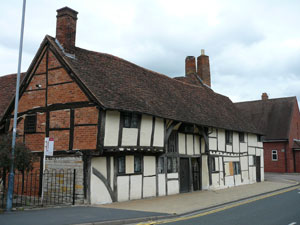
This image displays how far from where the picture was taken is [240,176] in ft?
76.5

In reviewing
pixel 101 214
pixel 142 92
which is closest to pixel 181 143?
pixel 142 92

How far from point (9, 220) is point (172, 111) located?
9718 mm

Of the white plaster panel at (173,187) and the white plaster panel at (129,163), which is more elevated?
the white plaster panel at (129,163)

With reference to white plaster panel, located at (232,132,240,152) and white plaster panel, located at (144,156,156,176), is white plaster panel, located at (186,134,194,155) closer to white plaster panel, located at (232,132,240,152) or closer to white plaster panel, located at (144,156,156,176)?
white plaster panel, located at (144,156,156,176)

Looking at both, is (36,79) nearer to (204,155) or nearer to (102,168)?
(102,168)

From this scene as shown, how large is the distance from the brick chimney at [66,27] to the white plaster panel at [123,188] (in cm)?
627

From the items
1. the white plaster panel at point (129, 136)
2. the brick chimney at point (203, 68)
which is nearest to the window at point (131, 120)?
the white plaster panel at point (129, 136)

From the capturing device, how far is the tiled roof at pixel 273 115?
3522 cm

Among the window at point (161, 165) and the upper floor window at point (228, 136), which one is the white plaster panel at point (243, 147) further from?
the window at point (161, 165)

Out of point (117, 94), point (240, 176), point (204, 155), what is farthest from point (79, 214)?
point (240, 176)

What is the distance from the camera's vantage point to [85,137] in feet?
42.8

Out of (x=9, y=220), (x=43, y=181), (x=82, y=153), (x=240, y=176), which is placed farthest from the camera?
(x=240, y=176)

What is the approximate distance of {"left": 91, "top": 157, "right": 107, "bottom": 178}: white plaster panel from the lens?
42.5ft

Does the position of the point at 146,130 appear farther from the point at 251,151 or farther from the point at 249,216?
the point at 251,151
